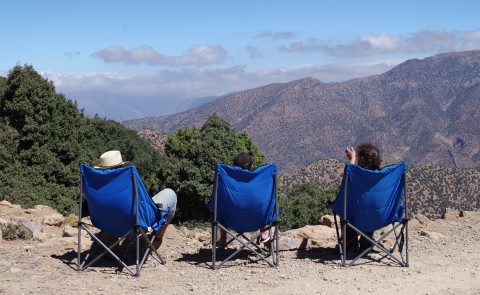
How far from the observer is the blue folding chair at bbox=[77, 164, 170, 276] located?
6449 millimetres

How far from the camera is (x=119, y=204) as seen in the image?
21.4 feet

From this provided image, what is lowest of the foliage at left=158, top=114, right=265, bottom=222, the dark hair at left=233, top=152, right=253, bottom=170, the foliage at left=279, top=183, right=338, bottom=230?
the foliage at left=279, top=183, right=338, bottom=230

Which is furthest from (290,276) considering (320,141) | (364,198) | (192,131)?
(320,141)

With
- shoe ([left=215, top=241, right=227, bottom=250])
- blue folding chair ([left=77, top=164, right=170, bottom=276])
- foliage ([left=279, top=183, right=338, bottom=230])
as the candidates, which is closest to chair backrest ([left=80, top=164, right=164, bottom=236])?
blue folding chair ([left=77, top=164, right=170, bottom=276])

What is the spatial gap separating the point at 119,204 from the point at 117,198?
0.26 feet

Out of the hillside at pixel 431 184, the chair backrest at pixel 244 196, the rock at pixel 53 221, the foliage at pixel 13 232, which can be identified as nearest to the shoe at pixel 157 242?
the chair backrest at pixel 244 196

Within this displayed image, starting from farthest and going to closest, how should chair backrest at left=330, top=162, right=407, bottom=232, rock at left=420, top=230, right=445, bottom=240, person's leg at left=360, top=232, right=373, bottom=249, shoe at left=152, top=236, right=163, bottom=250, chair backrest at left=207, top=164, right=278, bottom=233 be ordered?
rock at left=420, top=230, right=445, bottom=240 → shoe at left=152, top=236, right=163, bottom=250 → person's leg at left=360, top=232, right=373, bottom=249 → chair backrest at left=330, top=162, right=407, bottom=232 → chair backrest at left=207, top=164, right=278, bottom=233

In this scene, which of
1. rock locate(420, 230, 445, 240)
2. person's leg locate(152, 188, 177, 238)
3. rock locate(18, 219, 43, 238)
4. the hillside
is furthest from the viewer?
the hillside

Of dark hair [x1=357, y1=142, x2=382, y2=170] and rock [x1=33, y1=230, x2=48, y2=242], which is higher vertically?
dark hair [x1=357, y1=142, x2=382, y2=170]

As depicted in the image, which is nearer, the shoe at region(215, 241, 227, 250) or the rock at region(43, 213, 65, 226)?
the shoe at region(215, 241, 227, 250)

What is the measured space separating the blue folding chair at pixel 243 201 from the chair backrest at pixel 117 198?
2.84 ft

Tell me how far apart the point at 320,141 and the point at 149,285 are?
17361 cm

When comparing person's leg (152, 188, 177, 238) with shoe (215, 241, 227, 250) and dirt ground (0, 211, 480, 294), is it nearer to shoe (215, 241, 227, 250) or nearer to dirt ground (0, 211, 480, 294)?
dirt ground (0, 211, 480, 294)

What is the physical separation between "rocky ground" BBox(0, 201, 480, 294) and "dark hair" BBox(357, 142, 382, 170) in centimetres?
128
